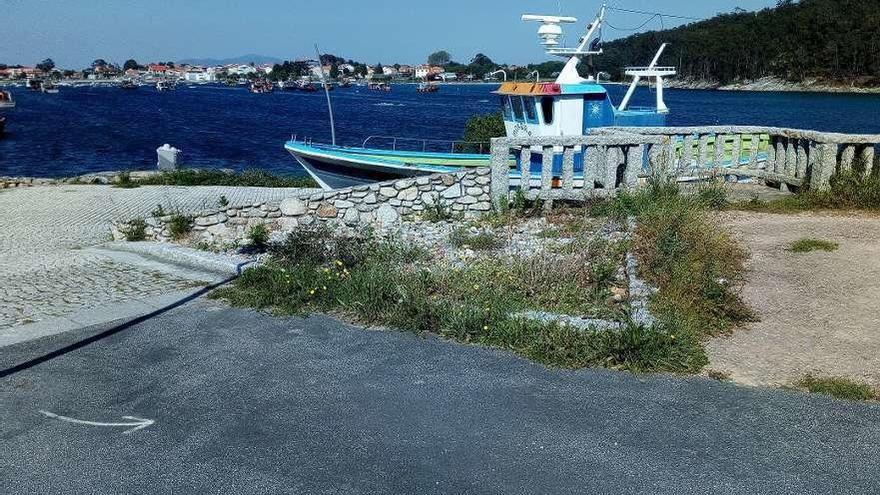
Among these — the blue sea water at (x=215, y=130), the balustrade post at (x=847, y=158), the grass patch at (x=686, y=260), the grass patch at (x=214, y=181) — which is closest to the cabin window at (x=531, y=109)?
the grass patch at (x=686, y=260)

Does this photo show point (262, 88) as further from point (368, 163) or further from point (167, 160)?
point (368, 163)

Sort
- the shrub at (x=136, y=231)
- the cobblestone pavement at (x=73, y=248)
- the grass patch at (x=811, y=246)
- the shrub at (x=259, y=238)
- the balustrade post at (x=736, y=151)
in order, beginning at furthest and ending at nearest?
the balustrade post at (x=736, y=151), the shrub at (x=136, y=231), the shrub at (x=259, y=238), the grass patch at (x=811, y=246), the cobblestone pavement at (x=73, y=248)

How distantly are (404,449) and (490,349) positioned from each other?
1.80 metres

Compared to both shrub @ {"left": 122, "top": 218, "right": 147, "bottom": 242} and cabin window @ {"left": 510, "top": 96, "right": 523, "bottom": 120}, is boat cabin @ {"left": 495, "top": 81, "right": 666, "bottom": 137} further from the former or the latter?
A: shrub @ {"left": 122, "top": 218, "right": 147, "bottom": 242}

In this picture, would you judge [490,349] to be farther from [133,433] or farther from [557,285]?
[133,433]

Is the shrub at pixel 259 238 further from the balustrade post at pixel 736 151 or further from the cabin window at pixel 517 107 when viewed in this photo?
the balustrade post at pixel 736 151

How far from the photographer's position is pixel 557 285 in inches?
296

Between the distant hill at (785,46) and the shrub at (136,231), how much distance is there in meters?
87.7

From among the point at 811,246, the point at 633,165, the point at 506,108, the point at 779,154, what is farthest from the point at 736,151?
the point at 506,108

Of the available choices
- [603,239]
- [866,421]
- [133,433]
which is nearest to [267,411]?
[133,433]

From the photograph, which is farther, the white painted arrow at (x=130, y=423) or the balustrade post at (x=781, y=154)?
the balustrade post at (x=781, y=154)

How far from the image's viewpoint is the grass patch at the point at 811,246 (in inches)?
345

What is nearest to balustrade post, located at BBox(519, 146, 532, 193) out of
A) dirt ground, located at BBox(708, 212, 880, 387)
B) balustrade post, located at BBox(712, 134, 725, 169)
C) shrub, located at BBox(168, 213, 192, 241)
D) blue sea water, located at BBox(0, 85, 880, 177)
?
dirt ground, located at BBox(708, 212, 880, 387)

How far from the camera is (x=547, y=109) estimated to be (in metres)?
15.1
